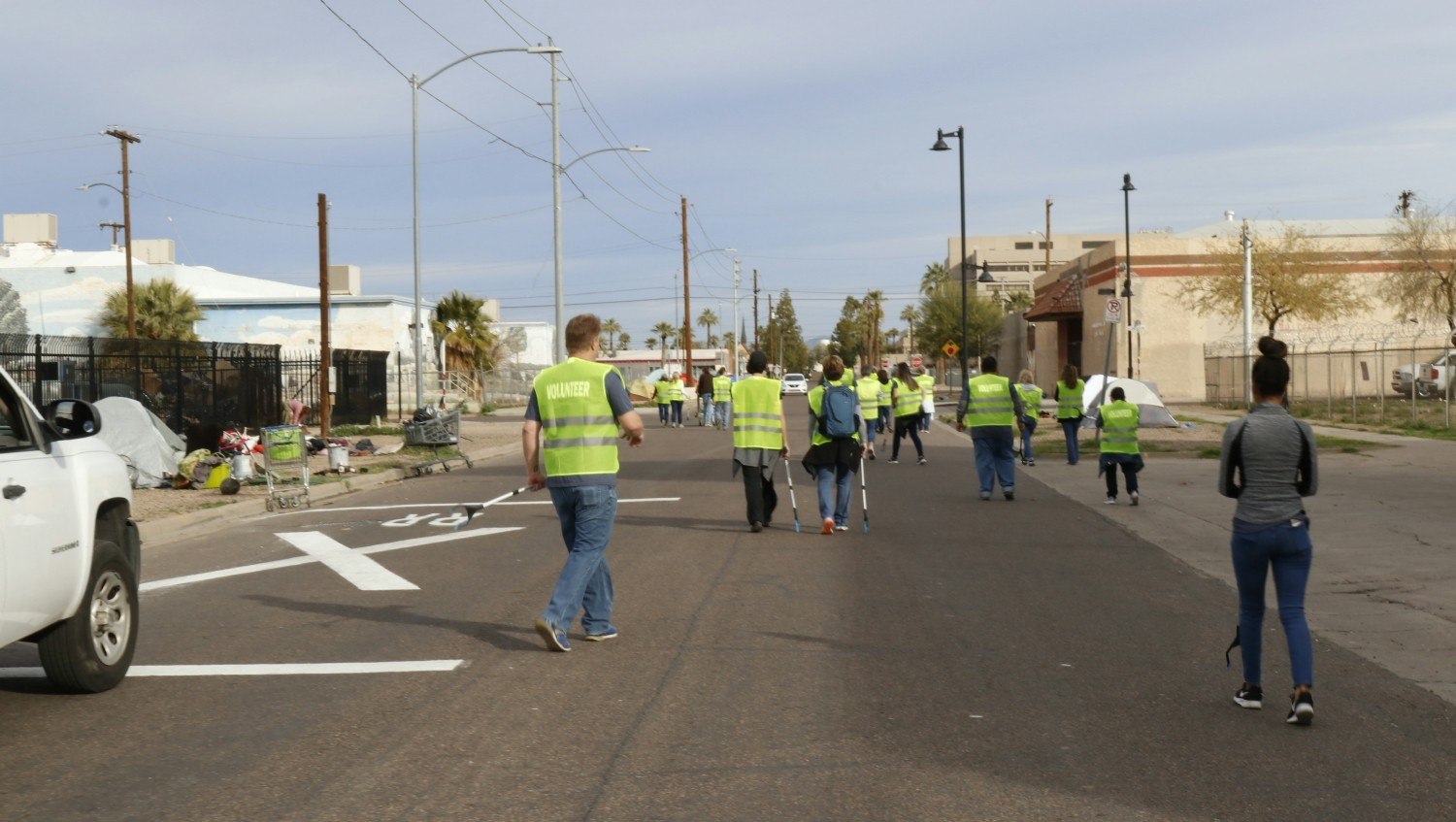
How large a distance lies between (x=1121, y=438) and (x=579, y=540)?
33.1 feet

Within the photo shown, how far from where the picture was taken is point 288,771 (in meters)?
5.45

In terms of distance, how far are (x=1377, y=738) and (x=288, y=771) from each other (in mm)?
4671

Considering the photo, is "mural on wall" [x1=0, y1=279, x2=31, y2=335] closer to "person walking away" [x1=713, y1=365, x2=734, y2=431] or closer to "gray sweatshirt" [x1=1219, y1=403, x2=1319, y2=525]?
"person walking away" [x1=713, y1=365, x2=734, y2=431]

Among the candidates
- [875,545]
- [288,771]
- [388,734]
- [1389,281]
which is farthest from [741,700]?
[1389,281]

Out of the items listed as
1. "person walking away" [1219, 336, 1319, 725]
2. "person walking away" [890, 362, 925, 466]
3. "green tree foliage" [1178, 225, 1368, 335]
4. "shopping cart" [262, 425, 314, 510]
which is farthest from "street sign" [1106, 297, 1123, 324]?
"green tree foliage" [1178, 225, 1368, 335]

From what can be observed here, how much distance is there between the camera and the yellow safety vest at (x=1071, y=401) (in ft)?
74.0

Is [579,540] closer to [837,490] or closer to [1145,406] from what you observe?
[837,490]

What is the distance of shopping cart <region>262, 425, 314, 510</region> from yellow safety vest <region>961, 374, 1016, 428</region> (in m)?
8.72

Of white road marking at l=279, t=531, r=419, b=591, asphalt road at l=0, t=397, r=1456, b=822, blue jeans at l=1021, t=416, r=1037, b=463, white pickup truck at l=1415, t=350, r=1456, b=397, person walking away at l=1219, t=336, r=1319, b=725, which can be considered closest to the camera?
asphalt road at l=0, t=397, r=1456, b=822

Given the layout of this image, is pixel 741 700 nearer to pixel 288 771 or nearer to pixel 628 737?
pixel 628 737

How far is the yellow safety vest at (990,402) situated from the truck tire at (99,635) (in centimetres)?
1149

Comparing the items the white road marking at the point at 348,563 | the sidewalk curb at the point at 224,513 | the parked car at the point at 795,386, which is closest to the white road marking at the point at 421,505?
the sidewalk curb at the point at 224,513

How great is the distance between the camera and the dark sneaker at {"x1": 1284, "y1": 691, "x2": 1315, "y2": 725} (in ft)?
20.3

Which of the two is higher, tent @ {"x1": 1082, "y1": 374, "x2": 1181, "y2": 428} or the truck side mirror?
the truck side mirror
